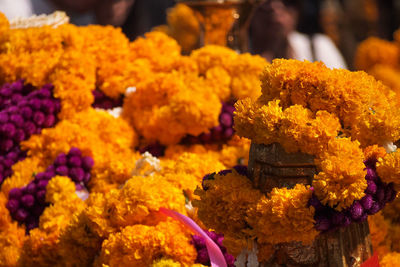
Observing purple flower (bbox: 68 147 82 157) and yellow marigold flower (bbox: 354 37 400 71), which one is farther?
yellow marigold flower (bbox: 354 37 400 71)

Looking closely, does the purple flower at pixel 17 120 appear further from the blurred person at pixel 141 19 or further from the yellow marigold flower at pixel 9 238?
the blurred person at pixel 141 19

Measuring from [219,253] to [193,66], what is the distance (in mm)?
769

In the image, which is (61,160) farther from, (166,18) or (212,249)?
(166,18)

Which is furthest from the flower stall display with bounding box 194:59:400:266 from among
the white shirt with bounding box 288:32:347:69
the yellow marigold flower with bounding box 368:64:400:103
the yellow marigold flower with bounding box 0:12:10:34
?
the white shirt with bounding box 288:32:347:69

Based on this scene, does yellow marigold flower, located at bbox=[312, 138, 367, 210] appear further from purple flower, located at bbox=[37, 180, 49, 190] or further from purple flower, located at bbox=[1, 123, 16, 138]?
purple flower, located at bbox=[1, 123, 16, 138]

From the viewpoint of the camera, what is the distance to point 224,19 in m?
2.54

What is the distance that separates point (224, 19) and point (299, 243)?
1725 mm

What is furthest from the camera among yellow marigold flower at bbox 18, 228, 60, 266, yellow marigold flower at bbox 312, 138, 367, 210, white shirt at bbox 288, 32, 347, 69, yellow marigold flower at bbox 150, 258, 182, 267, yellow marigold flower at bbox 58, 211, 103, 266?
white shirt at bbox 288, 32, 347, 69

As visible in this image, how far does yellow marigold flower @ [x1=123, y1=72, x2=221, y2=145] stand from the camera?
1546 millimetres

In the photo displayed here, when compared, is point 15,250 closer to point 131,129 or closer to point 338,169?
point 131,129

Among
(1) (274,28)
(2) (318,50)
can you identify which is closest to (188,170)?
(1) (274,28)

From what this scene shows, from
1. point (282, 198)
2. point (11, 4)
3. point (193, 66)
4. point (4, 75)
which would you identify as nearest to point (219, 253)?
point (282, 198)

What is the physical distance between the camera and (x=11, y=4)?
328 centimetres

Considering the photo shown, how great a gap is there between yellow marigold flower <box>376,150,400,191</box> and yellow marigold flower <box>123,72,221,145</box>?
0.67 m
